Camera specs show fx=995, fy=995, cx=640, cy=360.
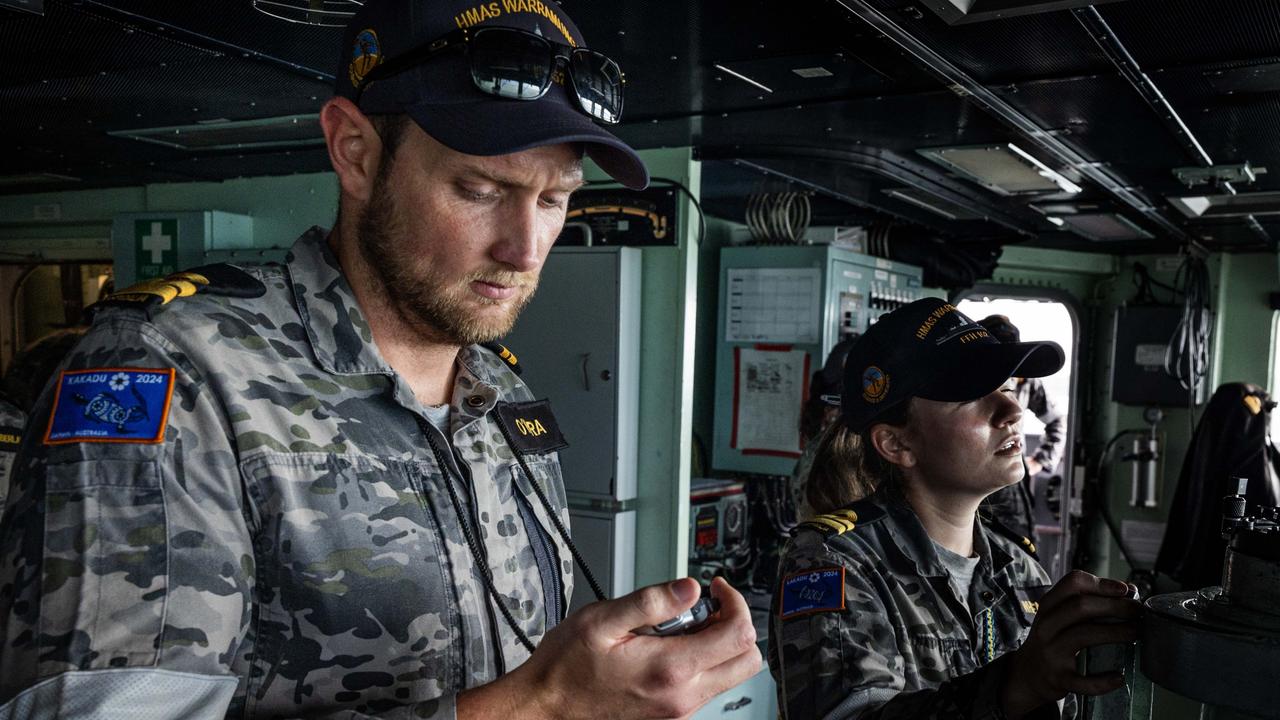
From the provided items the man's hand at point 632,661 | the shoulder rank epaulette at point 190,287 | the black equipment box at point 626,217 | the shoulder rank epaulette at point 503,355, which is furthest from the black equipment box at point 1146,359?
the shoulder rank epaulette at point 190,287

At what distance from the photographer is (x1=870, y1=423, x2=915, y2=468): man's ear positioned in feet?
7.08

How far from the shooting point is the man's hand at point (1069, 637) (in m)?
1.35

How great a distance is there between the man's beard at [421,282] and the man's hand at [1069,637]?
0.89m

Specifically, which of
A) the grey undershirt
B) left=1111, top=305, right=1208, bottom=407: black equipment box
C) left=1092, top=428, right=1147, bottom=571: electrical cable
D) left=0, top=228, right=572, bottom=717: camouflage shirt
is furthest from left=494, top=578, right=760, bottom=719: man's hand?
left=1092, top=428, right=1147, bottom=571: electrical cable

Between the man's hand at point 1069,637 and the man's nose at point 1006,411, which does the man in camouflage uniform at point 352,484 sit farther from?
the man's nose at point 1006,411

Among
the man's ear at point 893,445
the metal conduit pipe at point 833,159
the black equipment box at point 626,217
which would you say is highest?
the metal conduit pipe at point 833,159

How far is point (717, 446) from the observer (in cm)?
551

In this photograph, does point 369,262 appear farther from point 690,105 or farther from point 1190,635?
point 690,105

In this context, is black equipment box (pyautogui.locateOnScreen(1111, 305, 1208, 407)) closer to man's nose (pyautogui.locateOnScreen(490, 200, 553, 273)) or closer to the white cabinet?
the white cabinet

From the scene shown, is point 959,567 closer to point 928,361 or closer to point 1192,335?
point 928,361

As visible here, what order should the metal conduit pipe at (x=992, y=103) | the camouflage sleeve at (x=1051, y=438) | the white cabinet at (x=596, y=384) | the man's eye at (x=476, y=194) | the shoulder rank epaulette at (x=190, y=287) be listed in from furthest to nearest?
the camouflage sleeve at (x=1051, y=438), the white cabinet at (x=596, y=384), the metal conduit pipe at (x=992, y=103), the man's eye at (x=476, y=194), the shoulder rank epaulette at (x=190, y=287)

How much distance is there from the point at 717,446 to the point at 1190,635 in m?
4.42

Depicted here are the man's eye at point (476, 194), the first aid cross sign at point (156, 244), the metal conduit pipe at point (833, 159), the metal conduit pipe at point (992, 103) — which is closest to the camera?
the man's eye at point (476, 194)

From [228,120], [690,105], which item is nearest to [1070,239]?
[690,105]
